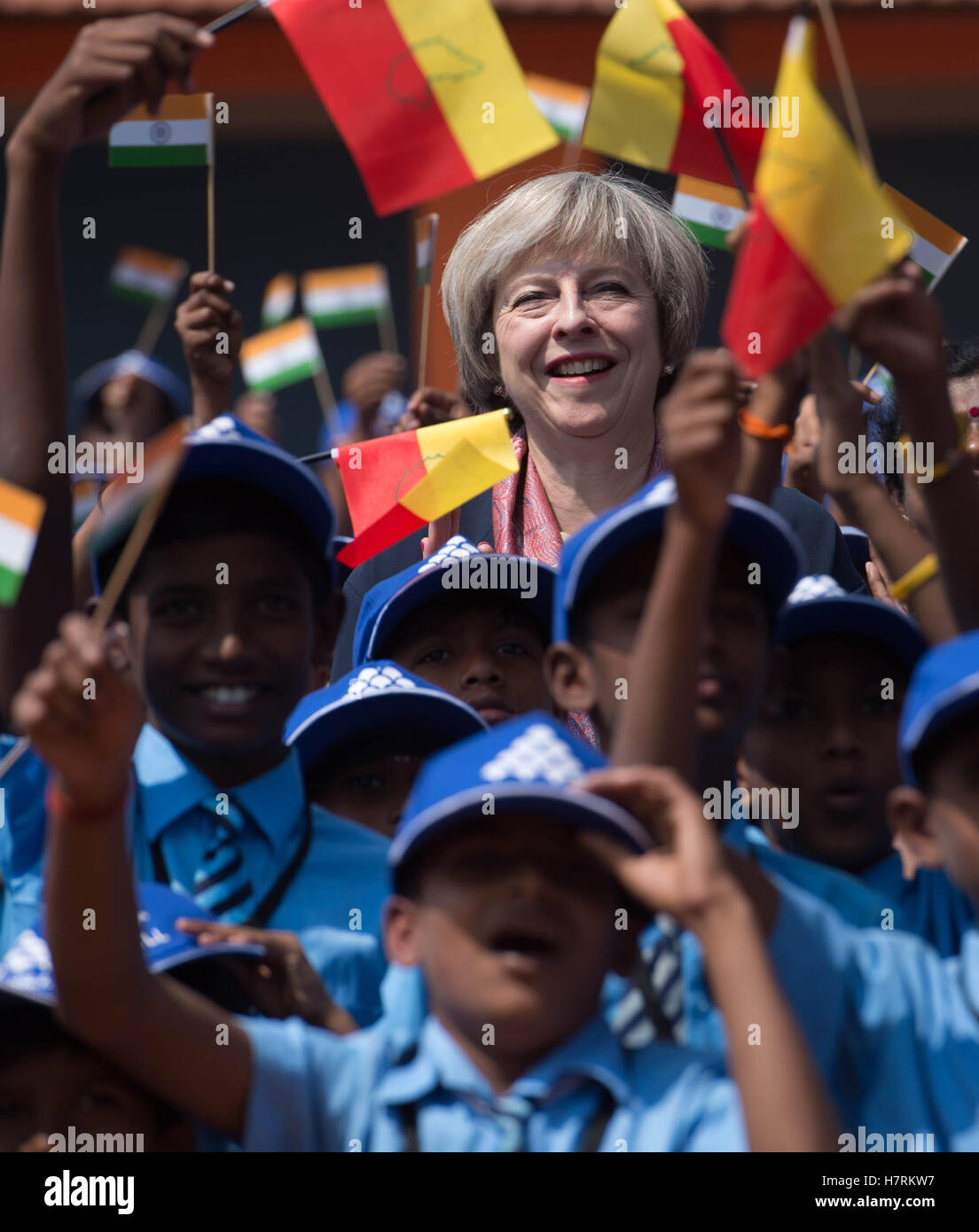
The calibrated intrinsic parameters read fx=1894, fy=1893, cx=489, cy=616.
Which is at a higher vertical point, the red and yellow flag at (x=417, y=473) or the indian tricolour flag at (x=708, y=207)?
the indian tricolour flag at (x=708, y=207)

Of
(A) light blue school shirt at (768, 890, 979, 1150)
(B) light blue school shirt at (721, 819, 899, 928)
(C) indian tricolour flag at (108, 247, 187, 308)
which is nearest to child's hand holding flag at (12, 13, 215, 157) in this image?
(B) light blue school shirt at (721, 819, 899, 928)

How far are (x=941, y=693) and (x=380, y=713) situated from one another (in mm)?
1189

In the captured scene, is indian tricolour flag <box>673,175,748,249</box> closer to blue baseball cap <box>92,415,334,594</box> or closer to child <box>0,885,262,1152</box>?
blue baseball cap <box>92,415,334,594</box>

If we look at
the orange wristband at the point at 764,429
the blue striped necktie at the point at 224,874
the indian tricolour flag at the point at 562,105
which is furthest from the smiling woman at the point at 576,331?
the blue striped necktie at the point at 224,874

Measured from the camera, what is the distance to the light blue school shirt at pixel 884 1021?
220 centimetres

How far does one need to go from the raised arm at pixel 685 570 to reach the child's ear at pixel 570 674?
37 cm

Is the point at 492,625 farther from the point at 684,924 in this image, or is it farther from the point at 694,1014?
the point at 684,924

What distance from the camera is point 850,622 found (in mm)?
2988

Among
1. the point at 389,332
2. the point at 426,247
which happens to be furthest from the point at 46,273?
the point at 389,332

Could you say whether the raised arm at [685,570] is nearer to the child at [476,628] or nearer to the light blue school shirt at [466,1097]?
the light blue school shirt at [466,1097]

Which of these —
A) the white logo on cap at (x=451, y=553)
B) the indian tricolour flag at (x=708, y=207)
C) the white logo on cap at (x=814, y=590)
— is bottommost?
the white logo on cap at (x=814, y=590)

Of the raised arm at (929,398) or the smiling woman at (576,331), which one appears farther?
the smiling woman at (576,331)

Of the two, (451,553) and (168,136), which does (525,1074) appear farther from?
(168,136)

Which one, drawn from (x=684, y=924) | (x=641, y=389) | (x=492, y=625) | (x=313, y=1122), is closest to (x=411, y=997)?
(x=313, y=1122)
